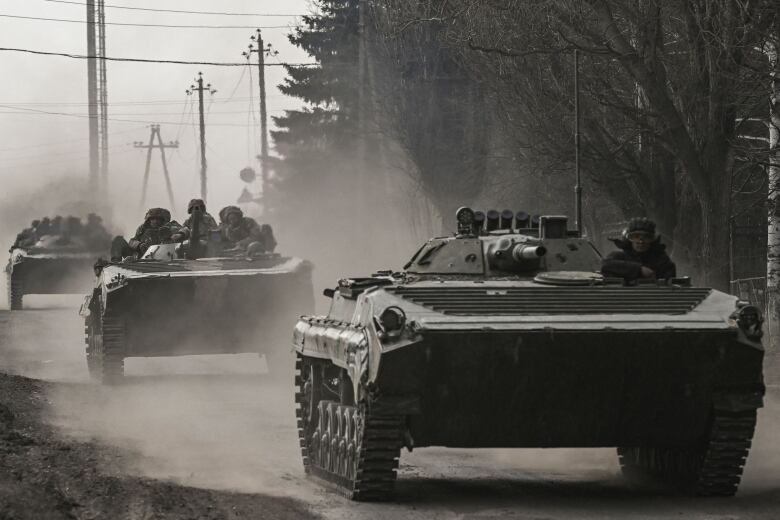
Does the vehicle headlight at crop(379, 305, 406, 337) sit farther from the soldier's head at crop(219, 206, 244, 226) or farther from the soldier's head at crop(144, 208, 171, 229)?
the soldier's head at crop(144, 208, 171, 229)

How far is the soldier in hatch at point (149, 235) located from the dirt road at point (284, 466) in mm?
2948

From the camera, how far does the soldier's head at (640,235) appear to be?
11211 mm

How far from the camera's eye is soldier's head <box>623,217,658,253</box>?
1121 cm

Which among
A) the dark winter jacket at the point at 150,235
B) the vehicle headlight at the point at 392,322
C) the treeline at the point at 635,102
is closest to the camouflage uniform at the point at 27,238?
the treeline at the point at 635,102

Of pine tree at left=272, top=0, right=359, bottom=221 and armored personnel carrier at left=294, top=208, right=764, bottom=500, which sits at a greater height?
pine tree at left=272, top=0, right=359, bottom=221

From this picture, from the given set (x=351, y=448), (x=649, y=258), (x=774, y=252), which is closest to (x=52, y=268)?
(x=774, y=252)

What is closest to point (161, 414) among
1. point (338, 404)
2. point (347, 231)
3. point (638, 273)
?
point (338, 404)

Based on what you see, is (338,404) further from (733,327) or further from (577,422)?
(733,327)

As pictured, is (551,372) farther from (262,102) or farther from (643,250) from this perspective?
(262,102)

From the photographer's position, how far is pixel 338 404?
1089cm

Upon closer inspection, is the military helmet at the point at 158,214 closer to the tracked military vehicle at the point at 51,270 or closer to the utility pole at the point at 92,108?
the tracked military vehicle at the point at 51,270

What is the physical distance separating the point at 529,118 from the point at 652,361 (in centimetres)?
1713

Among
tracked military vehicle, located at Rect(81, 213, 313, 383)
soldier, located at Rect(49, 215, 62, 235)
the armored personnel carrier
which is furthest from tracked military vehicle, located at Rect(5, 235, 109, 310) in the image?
the armored personnel carrier

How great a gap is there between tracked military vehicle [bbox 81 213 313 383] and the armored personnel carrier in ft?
26.5
